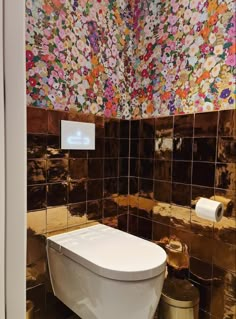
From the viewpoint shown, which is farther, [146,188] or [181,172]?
[146,188]

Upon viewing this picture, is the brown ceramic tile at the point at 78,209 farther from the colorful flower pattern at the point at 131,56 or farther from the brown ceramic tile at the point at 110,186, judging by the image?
the colorful flower pattern at the point at 131,56

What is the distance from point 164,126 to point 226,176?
424mm

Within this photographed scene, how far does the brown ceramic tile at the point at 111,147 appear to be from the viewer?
1349 millimetres

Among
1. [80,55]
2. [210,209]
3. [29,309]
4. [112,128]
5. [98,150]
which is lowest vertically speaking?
[29,309]

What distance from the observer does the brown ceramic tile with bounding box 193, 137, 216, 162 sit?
1.08 meters

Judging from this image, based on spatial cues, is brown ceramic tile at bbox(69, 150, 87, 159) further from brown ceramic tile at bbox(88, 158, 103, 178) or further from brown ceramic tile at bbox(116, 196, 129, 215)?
brown ceramic tile at bbox(116, 196, 129, 215)

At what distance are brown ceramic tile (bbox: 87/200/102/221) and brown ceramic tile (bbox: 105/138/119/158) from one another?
0.29 meters

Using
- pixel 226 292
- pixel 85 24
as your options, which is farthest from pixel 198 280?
pixel 85 24

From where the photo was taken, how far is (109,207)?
1384 millimetres

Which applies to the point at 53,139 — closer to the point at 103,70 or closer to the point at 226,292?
the point at 103,70

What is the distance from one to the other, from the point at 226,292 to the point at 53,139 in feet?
3.53

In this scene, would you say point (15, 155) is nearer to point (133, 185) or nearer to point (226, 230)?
point (133, 185)

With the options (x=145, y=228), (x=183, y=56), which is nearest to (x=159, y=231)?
(x=145, y=228)

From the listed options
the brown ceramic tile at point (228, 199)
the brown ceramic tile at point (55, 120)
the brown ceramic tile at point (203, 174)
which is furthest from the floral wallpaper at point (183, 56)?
the brown ceramic tile at point (55, 120)
